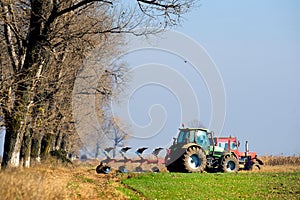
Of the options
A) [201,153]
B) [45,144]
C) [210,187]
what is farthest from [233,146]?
[210,187]

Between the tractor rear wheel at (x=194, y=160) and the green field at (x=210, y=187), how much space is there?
4.55 meters

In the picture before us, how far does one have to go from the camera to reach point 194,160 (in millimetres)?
29922

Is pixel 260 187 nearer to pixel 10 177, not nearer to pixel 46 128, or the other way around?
pixel 46 128

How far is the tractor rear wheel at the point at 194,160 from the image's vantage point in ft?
96.8

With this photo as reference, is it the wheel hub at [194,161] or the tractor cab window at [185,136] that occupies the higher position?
the tractor cab window at [185,136]

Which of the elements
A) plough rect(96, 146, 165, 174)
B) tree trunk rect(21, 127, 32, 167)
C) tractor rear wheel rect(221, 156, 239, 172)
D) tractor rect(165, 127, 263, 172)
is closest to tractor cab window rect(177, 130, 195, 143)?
tractor rect(165, 127, 263, 172)

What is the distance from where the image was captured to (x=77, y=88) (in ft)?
104

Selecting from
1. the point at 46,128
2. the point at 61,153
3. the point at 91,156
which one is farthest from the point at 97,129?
the point at 46,128

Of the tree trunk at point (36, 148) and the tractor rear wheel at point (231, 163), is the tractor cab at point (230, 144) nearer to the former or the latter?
the tractor rear wheel at point (231, 163)

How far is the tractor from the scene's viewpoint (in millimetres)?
29766

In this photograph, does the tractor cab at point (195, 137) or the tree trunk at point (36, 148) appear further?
the tractor cab at point (195, 137)

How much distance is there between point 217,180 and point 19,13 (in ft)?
38.1

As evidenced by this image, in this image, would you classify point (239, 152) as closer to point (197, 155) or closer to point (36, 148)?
point (197, 155)

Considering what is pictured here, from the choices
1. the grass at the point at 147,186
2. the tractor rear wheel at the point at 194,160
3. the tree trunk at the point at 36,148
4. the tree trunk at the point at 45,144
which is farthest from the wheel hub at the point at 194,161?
the tree trunk at the point at 36,148
